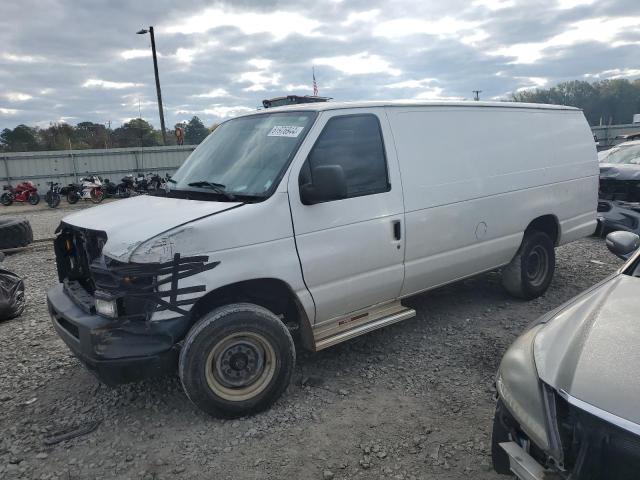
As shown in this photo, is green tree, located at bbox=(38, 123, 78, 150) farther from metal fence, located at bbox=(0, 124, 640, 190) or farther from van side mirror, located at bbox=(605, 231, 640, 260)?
van side mirror, located at bbox=(605, 231, 640, 260)

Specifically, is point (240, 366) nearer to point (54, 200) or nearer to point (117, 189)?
point (54, 200)

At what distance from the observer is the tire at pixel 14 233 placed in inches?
361

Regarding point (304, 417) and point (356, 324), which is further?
point (356, 324)

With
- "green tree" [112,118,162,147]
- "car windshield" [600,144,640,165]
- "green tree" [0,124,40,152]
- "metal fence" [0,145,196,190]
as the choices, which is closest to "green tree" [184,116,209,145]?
"green tree" [112,118,162,147]

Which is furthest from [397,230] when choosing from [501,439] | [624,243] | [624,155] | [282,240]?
[624,155]

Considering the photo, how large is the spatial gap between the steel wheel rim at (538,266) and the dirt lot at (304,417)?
2.69ft

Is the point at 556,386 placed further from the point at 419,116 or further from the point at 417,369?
the point at 419,116

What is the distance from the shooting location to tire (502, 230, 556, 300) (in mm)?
5254

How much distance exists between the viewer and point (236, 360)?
3240 mm

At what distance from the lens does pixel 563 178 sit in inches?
214

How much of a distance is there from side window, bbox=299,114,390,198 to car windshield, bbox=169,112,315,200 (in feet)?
0.59

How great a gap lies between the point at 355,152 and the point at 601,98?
220 feet

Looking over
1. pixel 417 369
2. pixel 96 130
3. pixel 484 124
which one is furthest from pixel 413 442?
pixel 96 130

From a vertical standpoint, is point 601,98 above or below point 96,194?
above
